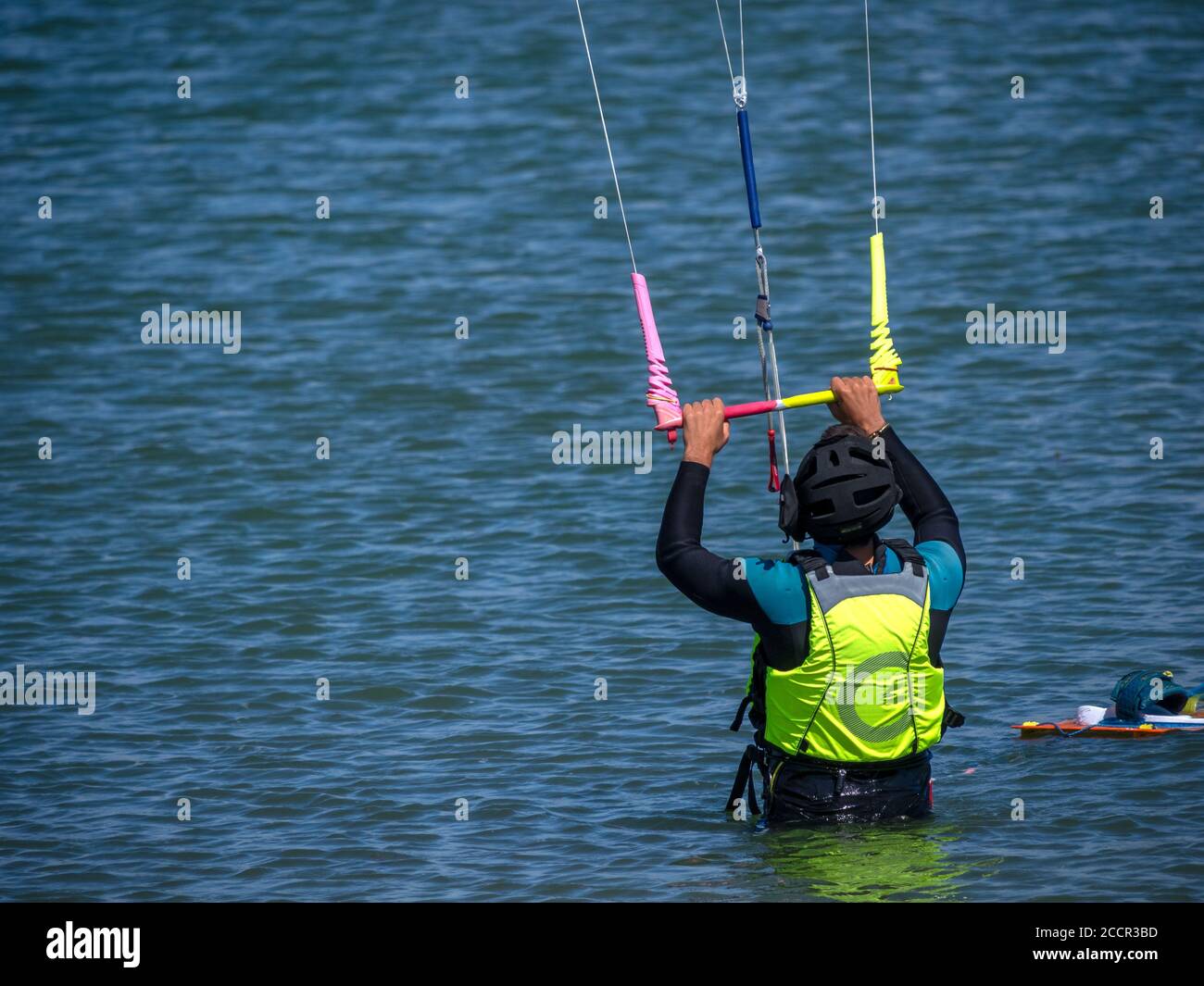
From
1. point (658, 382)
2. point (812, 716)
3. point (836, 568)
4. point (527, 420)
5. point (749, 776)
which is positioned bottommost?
point (749, 776)

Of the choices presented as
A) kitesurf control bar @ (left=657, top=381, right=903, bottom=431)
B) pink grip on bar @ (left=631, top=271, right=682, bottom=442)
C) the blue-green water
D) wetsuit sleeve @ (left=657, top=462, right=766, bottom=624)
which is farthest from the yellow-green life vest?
pink grip on bar @ (left=631, top=271, right=682, bottom=442)

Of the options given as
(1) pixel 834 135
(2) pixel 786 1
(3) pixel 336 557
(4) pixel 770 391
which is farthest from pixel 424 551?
(2) pixel 786 1

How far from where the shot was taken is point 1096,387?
643 inches

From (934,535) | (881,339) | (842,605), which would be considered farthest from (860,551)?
(881,339)

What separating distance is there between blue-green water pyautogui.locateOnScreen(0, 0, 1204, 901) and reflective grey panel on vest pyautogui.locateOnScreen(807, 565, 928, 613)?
101 cm

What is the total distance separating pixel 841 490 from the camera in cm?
666

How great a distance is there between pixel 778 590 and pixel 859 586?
0.31 metres

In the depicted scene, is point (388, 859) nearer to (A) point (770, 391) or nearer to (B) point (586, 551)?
(A) point (770, 391)

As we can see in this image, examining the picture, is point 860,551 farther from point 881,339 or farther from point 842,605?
point 881,339

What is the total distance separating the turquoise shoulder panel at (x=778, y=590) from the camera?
665cm

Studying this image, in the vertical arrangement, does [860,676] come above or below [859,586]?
below

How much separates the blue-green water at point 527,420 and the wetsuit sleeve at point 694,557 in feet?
3.89

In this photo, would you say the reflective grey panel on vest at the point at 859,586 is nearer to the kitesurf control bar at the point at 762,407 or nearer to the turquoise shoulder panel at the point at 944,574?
the turquoise shoulder panel at the point at 944,574
